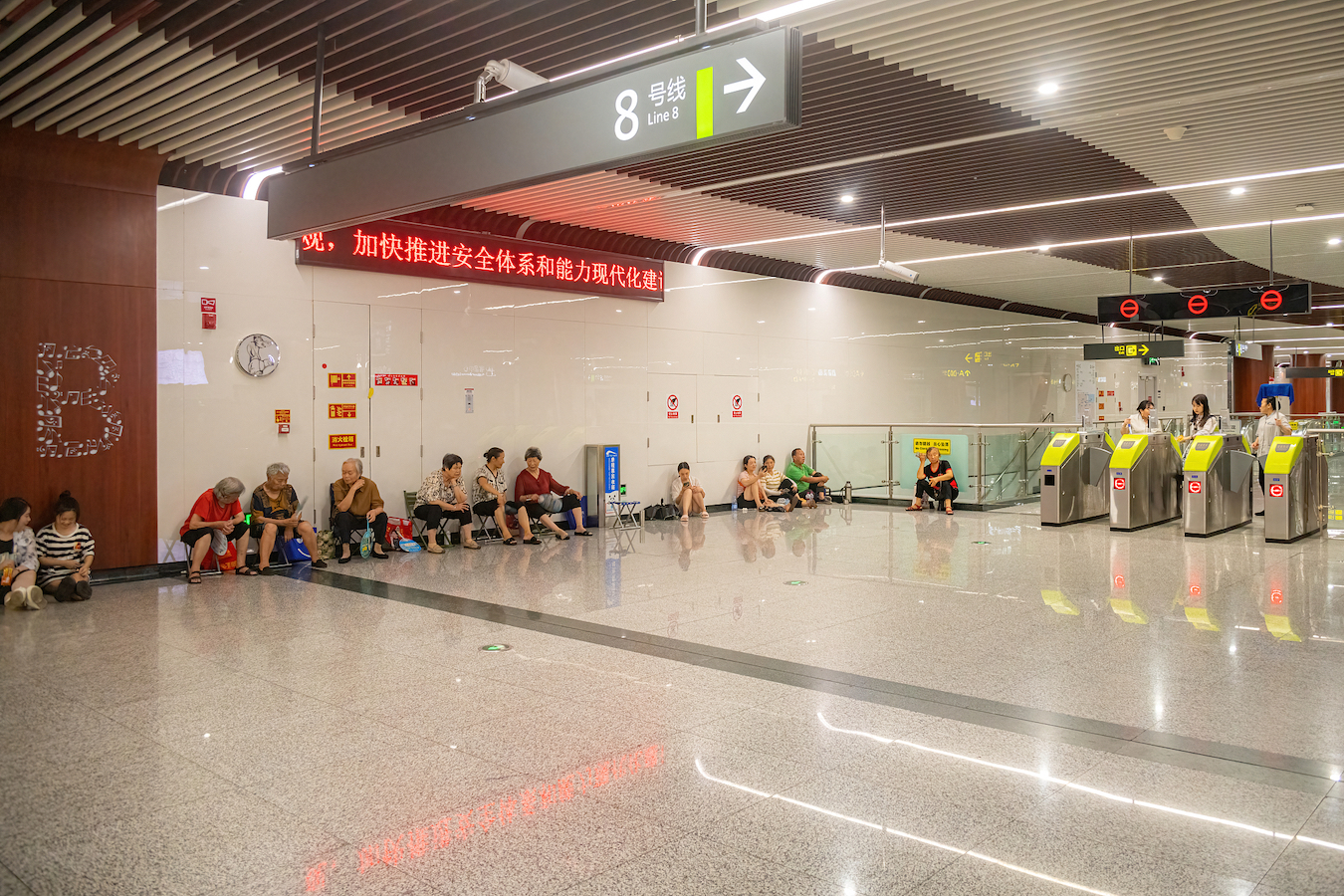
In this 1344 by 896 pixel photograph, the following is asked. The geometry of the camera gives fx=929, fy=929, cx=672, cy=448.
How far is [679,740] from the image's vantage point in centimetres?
396

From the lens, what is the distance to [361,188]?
5383 millimetres

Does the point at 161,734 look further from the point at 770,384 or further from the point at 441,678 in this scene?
the point at 770,384

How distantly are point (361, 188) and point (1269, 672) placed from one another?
5653 millimetres

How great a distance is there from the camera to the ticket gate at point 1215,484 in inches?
403

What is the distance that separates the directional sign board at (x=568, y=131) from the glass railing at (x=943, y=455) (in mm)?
9813

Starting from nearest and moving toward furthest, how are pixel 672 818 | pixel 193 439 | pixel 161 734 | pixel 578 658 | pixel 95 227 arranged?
pixel 672 818
pixel 161 734
pixel 578 658
pixel 95 227
pixel 193 439

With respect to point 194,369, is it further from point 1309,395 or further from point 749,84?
point 1309,395

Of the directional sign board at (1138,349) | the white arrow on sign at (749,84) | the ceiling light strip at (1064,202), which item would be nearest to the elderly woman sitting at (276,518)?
the white arrow on sign at (749,84)

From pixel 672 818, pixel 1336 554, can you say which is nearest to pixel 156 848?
pixel 672 818

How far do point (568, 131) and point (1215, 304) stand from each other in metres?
10.5

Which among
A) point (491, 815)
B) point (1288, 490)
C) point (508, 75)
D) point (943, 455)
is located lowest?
point (491, 815)

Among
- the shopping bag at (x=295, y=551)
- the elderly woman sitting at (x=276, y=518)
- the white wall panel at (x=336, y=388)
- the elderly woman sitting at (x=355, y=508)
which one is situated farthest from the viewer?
the white wall panel at (x=336, y=388)

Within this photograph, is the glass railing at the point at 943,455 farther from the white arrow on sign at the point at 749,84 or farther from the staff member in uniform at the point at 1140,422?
the white arrow on sign at the point at 749,84

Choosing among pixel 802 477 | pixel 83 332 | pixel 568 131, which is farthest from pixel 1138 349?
pixel 83 332
